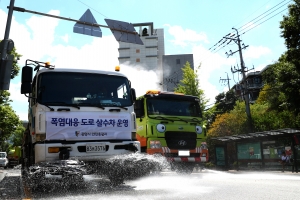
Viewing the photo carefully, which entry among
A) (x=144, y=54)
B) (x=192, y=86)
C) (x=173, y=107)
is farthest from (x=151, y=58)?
(x=173, y=107)

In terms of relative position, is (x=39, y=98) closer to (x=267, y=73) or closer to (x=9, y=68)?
(x=9, y=68)

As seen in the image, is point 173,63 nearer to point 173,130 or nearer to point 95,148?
point 173,130

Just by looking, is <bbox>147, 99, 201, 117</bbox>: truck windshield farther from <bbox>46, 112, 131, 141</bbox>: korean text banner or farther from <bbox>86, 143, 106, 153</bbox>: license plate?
<bbox>86, 143, 106, 153</bbox>: license plate

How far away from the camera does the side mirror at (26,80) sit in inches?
284

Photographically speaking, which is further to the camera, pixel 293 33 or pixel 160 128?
pixel 293 33

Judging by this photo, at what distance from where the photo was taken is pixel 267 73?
30.2 m

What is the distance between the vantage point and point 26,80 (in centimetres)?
723

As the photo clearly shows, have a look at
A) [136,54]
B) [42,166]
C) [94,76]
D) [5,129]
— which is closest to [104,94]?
[94,76]

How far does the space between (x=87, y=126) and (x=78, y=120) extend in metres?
0.24

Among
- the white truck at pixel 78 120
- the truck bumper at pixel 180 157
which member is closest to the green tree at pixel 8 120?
the truck bumper at pixel 180 157

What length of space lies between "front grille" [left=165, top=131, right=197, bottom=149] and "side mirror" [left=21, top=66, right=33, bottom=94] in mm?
5499

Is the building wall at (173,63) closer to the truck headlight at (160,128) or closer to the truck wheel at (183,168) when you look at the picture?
the truck wheel at (183,168)

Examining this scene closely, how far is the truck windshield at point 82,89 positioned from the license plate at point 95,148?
0.89 metres

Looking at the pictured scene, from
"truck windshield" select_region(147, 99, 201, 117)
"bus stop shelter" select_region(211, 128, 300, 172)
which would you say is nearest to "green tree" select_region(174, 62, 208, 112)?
"bus stop shelter" select_region(211, 128, 300, 172)
